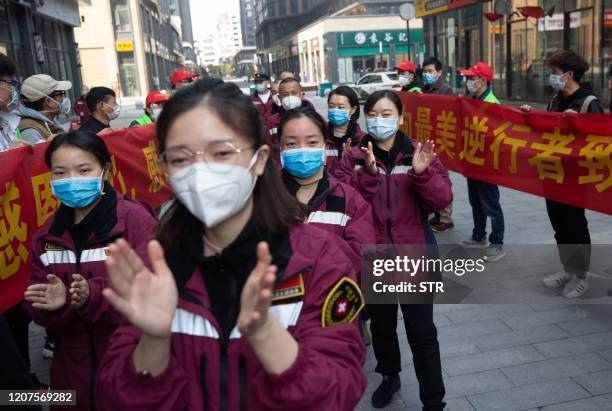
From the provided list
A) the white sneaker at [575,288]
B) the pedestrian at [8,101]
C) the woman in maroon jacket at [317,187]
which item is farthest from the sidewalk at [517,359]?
the pedestrian at [8,101]

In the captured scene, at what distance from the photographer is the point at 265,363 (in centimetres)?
133

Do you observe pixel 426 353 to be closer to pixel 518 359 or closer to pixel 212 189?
pixel 518 359

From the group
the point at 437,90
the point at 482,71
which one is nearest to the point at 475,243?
the point at 482,71

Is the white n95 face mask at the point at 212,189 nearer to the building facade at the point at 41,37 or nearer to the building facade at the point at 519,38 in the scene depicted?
the building facade at the point at 41,37

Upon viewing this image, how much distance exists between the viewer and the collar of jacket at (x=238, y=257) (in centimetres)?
150

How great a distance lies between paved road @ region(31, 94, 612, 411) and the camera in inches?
133

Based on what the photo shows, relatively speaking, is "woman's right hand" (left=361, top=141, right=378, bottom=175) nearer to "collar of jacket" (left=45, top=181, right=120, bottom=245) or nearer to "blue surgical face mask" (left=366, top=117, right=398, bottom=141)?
"blue surgical face mask" (left=366, top=117, right=398, bottom=141)

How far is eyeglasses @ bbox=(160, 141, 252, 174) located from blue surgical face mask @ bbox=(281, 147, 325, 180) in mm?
1543

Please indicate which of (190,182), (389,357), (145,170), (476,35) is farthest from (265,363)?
(476,35)

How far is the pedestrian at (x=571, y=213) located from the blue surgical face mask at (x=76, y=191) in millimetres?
3682

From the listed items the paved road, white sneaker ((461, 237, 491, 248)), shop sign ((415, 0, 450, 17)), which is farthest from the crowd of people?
shop sign ((415, 0, 450, 17))

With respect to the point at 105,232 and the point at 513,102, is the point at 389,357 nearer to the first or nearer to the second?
the point at 105,232

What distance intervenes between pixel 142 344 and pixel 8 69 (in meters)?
4.12

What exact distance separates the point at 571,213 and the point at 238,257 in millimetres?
4008
